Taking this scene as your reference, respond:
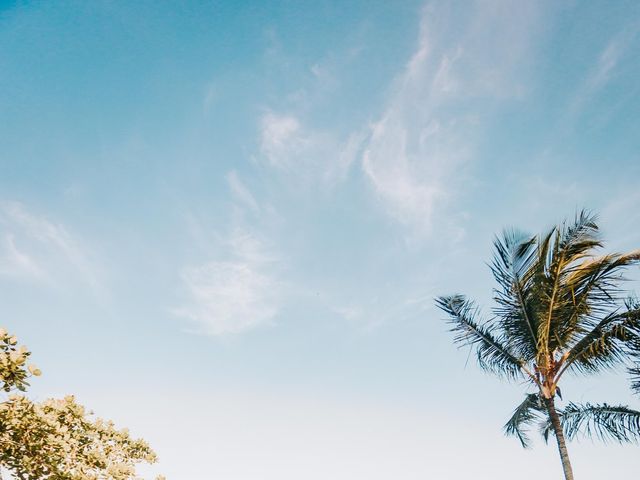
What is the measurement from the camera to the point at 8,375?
18.6 ft

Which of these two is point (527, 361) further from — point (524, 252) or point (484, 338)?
point (524, 252)

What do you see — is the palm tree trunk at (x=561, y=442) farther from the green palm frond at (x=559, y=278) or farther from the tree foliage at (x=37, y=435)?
the tree foliage at (x=37, y=435)

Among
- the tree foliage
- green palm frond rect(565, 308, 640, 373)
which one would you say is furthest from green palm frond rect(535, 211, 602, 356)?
the tree foliage

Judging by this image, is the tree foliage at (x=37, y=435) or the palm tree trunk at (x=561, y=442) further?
the palm tree trunk at (x=561, y=442)

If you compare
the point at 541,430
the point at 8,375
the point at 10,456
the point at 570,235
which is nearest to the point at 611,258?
the point at 570,235

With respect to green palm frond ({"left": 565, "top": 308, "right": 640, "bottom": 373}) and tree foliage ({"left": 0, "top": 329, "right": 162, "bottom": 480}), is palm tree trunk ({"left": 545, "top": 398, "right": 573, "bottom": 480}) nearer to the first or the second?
green palm frond ({"left": 565, "top": 308, "right": 640, "bottom": 373})

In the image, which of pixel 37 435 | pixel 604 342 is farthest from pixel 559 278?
pixel 37 435

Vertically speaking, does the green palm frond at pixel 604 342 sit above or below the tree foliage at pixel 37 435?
above

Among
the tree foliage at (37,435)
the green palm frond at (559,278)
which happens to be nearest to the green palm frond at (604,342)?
the green palm frond at (559,278)

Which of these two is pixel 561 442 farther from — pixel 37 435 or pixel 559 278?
pixel 37 435

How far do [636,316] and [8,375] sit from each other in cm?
1131

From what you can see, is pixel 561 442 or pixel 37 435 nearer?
pixel 37 435

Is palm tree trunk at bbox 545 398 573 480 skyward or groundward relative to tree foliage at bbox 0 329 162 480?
skyward

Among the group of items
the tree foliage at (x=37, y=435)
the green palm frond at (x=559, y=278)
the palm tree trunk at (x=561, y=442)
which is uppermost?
the green palm frond at (x=559, y=278)
